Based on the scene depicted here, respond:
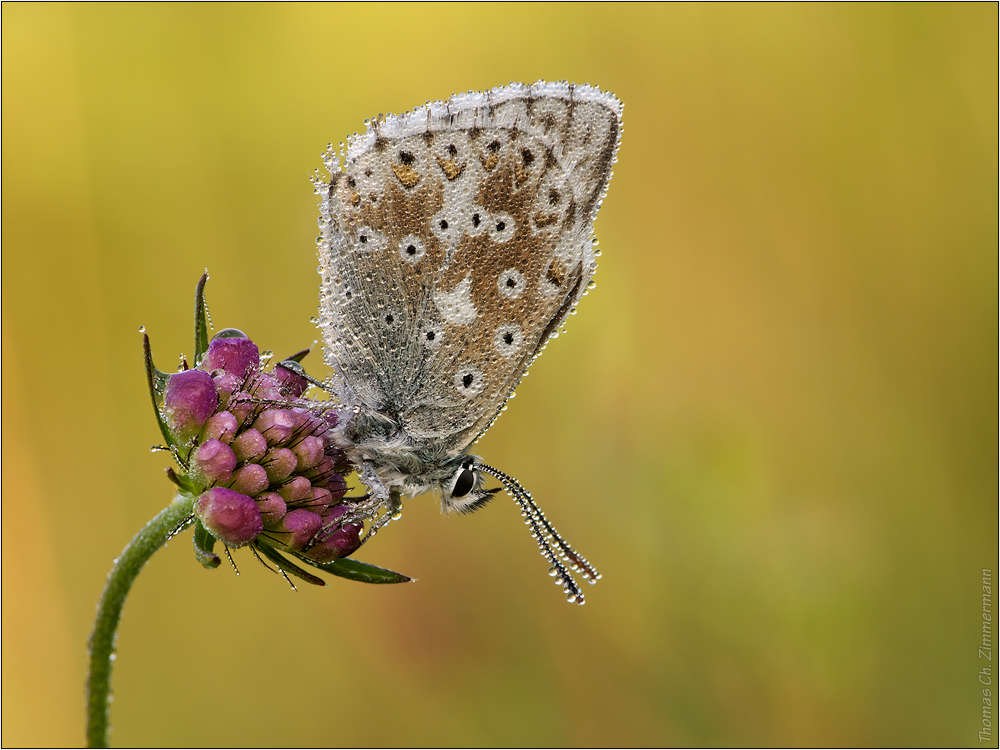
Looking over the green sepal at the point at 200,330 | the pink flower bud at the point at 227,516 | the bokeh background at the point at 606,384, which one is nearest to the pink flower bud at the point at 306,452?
the pink flower bud at the point at 227,516

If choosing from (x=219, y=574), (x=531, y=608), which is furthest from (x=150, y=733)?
(x=531, y=608)

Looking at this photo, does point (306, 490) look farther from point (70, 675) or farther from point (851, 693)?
point (851, 693)

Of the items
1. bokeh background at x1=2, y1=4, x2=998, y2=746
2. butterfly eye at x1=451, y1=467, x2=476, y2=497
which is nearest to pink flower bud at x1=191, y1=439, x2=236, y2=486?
butterfly eye at x1=451, y1=467, x2=476, y2=497

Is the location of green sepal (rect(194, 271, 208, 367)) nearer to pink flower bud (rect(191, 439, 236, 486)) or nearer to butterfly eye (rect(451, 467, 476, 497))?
pink flower bud (rect(191, 439, 236, 486))

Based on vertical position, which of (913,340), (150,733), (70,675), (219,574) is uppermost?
(913,340)

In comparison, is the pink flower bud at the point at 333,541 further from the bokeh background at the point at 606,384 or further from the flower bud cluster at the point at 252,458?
the bokeh background at the point at 606,384

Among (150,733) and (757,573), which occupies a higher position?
(757,573)
